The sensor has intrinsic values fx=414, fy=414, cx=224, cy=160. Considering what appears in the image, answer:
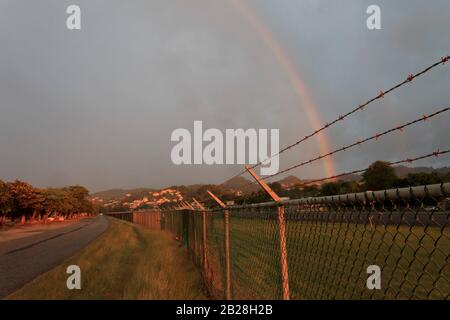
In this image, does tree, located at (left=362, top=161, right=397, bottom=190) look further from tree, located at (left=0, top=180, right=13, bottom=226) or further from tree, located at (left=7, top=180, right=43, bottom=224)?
tree, located at (left=7, top=180, right=43, bottom=224)

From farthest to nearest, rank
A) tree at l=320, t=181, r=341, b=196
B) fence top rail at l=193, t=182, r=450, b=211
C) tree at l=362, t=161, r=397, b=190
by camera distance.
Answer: tree at l=320, t=181, r=341, b=196, tree at l=362, t=161, r=397, b=190, fence top rail at l=193, t=182, r=450, b=211

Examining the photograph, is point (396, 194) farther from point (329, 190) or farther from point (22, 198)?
point (22, 198)

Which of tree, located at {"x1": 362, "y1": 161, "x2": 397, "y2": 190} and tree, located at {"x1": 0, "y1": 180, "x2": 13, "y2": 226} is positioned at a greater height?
tree, located at {"x1": 362, "y1": 161, "x2": 397, "y2": 190}

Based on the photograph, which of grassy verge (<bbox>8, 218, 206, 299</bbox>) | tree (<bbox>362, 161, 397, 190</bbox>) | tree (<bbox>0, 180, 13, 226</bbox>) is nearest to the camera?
→ tree (<bbox>362, 161, 397, 190</bbox>)

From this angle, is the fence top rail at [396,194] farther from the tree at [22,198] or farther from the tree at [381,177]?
the tree at [22,198]

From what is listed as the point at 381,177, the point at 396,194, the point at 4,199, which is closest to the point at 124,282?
the point at 381,177

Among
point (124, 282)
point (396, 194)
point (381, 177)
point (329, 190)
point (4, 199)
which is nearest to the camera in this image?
point (396, 194)

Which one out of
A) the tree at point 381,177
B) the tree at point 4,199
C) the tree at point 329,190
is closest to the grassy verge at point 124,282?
the tree at point 329,190

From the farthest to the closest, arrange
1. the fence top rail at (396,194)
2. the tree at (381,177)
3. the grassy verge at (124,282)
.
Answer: the grassy verge at (124,282)
the tree at (381,177)
the fence top rail at (396,194)

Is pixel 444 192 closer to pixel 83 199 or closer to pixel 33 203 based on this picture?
pixel 33 203

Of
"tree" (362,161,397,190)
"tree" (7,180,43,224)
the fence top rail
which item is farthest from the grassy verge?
"tree" (7,180,43,224)
